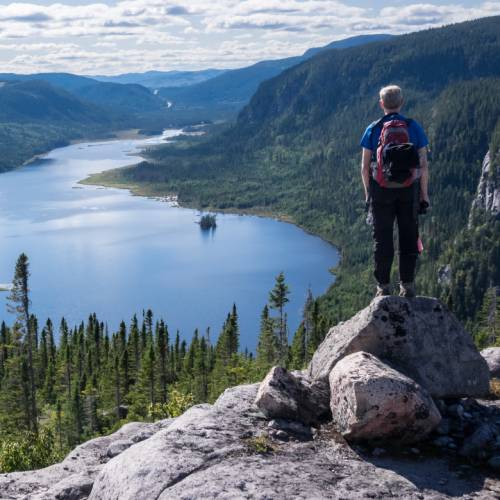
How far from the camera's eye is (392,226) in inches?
771

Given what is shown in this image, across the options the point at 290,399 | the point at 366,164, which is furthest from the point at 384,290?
the point at 290,399

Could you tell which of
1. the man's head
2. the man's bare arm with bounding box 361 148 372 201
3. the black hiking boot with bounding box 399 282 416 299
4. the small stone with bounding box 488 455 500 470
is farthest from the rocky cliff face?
the man's head

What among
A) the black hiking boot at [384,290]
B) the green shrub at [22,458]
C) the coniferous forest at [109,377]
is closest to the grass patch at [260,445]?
the black hiking boot at [384,290]

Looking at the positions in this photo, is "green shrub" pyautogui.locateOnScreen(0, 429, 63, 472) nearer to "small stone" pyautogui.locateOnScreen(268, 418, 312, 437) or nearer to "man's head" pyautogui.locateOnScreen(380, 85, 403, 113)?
"small stone" pyautogui.locateOnScreen(268, 418, 312, 437)

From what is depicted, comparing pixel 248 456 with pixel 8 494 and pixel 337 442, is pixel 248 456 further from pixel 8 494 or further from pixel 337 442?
pixel 8 494

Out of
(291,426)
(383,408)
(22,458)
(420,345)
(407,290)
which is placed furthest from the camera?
(22,458)

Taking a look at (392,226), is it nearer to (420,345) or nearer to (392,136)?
(392,136)

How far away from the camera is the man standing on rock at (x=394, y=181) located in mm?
18312

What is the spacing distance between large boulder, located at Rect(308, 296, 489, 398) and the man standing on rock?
0.95 meters

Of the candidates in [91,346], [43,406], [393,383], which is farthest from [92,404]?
[393,383]

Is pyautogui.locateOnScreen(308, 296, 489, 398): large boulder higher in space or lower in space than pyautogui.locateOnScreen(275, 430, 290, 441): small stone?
higher

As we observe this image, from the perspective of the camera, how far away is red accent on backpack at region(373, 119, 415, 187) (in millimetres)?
18328

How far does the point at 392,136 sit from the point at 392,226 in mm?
2798

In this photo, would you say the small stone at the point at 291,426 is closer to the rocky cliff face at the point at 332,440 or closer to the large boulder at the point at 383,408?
the rocky cliff face at the point at 332,440
